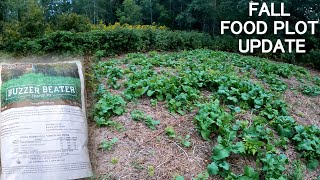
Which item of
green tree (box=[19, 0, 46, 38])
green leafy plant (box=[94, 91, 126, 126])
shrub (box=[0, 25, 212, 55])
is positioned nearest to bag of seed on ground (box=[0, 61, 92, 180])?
green leafy plant (box=[94, 91, 126, 126])

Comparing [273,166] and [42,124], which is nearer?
[42,124]

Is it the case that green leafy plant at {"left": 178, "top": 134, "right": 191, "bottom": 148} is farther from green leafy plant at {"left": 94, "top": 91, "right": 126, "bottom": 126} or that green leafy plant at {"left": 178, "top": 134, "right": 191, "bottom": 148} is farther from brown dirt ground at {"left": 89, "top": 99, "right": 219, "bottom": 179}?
green leafy plant at {"left": 94, "top": 91, "right": 126, "bottom": 126}

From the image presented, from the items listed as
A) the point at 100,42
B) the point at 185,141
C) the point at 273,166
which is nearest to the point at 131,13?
the point at 100,42

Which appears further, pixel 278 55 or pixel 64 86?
pixel 278 55

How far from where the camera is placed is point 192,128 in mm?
2680

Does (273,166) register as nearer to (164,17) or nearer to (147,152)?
(147,152)

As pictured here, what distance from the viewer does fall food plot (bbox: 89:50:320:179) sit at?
2270 millimetres

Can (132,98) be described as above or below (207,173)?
above

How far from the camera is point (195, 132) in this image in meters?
2.63

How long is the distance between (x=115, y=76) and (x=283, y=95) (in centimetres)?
207

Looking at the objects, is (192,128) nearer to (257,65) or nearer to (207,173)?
(207,173)

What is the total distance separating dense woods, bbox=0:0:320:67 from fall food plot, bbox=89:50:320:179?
530 centimetres

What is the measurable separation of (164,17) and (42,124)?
1539cm

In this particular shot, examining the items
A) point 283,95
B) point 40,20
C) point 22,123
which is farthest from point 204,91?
point 40,20
